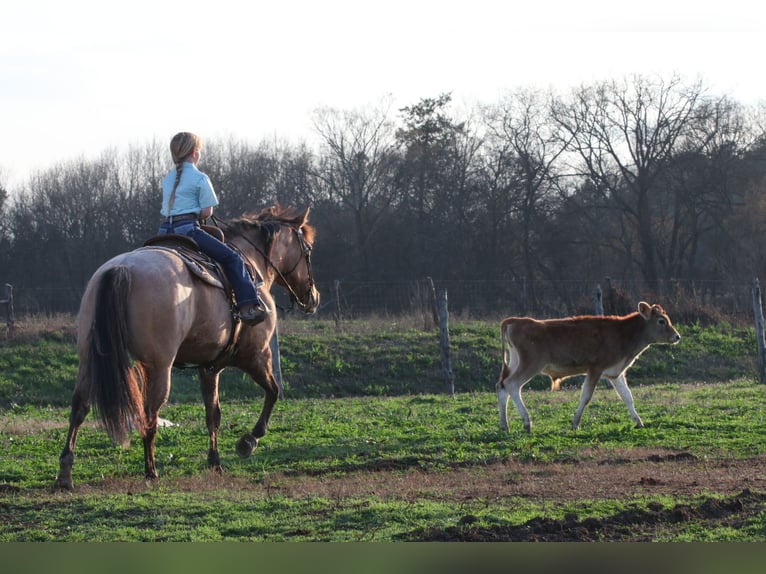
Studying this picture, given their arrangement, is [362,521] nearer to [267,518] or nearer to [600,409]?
[267,518]

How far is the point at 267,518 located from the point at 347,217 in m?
48.0

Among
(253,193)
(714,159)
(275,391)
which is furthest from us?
(253,193)

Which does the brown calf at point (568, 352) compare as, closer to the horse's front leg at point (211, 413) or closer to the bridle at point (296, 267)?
the bridle at point (296, 267)

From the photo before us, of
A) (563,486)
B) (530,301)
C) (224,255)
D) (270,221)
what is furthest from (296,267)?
(530,301)

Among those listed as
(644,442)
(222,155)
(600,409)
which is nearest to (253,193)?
(222,155)

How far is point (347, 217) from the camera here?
54562 mm

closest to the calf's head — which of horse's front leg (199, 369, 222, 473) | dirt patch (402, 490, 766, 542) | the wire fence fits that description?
horse's front leg (199, 369, 222, 473)

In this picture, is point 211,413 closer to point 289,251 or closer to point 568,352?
point 289,251

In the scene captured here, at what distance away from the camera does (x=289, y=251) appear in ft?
37.9

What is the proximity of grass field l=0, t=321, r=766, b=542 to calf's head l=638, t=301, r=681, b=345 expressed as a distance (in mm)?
1078

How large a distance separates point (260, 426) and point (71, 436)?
2.59 m

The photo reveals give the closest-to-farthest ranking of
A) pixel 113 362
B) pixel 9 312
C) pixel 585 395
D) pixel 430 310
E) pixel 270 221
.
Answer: pixel 113 362, pixel 270 221, pixel 585 395, pixel 9 312, pixel 430 310

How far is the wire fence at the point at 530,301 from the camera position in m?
30.3

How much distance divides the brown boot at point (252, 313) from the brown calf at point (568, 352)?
4.53 metres
